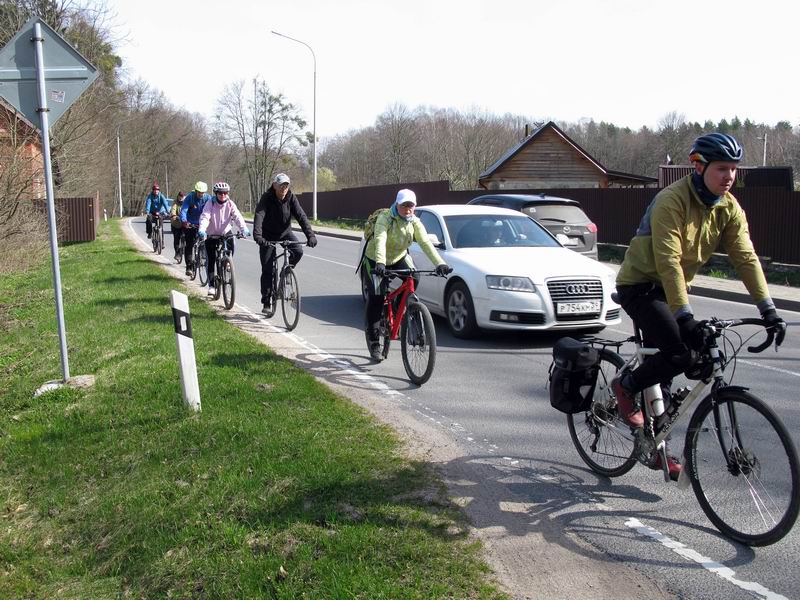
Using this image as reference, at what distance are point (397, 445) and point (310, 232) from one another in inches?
217

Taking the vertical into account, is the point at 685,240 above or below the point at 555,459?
above

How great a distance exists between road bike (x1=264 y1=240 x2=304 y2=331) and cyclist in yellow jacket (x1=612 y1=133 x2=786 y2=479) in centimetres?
636

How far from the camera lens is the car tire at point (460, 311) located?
9562 mm

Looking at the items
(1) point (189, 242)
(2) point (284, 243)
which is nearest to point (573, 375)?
(2) point (284, 243)

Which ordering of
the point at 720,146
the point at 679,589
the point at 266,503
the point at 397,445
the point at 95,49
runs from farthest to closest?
the point at 95,49, the point at 397,445, the point at 266,503, the point at 720,146, the point at 679,589

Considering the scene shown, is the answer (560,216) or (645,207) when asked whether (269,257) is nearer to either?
(560,216)

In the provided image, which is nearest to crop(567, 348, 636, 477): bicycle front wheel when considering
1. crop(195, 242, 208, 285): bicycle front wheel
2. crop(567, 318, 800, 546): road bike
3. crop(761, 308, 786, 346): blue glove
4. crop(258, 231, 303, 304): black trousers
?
crop(567, 318, 800, 546): road bike

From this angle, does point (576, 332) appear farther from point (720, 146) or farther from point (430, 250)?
point (720, 146)

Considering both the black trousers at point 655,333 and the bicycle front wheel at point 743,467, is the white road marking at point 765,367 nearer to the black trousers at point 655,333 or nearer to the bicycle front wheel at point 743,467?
the black trousers at point 655,333

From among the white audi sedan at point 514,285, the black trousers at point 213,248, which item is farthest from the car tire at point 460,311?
the black trousers at point 213,248

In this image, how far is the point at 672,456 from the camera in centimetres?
439

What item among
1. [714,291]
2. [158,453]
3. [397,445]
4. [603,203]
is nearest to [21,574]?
[158,453]

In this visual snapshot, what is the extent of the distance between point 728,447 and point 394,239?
15.5ft

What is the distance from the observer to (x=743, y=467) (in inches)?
153
